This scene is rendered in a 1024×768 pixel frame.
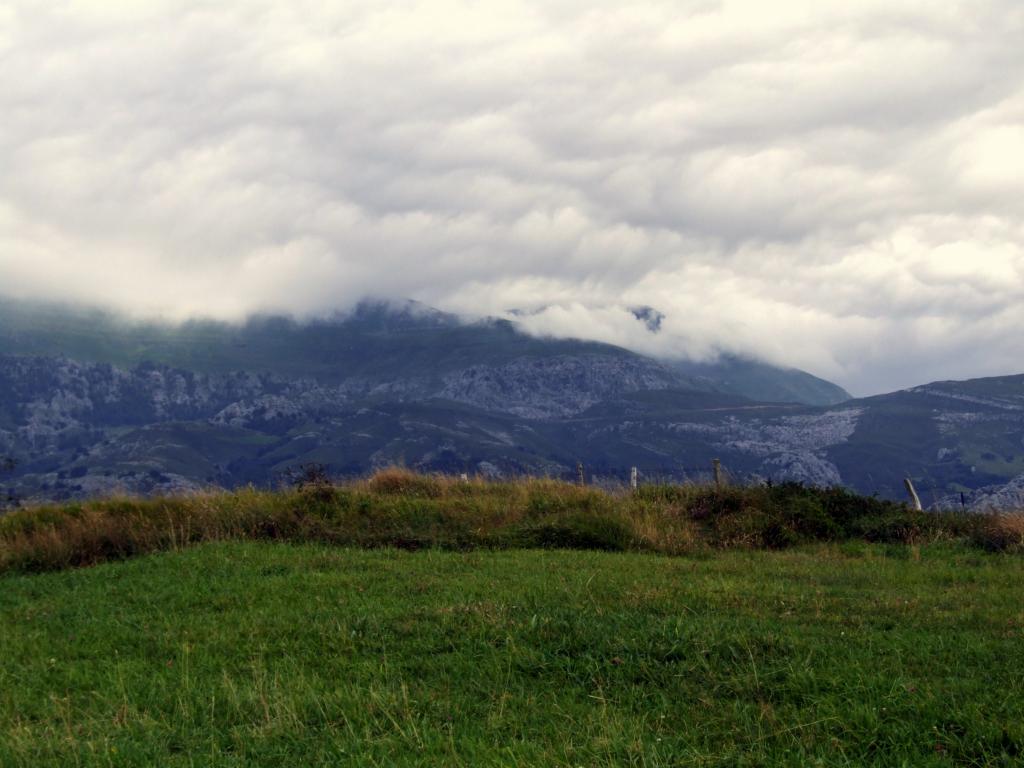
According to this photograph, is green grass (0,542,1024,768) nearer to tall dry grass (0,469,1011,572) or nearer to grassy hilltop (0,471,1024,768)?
grassy hilltop (0,471,1024,768)

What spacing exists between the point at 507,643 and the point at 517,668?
0.73 m

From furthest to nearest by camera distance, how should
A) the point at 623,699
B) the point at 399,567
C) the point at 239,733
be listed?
the point at 399,567
the point at 623,699
the point at 239,733

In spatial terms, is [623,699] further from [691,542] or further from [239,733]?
[691,542]

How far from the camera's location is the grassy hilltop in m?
8.28

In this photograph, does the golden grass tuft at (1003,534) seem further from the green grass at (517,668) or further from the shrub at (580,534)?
the shrub at (580,534)

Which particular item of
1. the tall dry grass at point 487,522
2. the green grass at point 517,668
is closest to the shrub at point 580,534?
the tall dry grass at point 487,522

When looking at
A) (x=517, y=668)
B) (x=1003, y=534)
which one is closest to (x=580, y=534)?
(x=1003, y=534)

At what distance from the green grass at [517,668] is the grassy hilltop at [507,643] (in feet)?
0.13

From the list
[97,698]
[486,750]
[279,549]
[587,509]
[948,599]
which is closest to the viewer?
[486,750]

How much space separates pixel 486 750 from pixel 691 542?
13.3m

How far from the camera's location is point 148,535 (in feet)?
69.1

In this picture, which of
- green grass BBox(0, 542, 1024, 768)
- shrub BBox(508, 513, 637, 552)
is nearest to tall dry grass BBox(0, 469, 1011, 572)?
shrub BBox(508, 513, 637, 552)

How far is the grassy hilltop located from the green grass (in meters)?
0.04

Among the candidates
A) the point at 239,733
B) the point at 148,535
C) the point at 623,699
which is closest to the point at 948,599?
the point at 623,699
